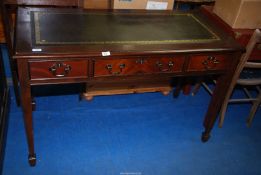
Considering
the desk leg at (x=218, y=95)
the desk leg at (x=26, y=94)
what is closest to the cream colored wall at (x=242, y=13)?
the desk leg at (x=218, y=95)

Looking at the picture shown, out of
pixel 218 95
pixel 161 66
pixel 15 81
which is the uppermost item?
pixel 161 66

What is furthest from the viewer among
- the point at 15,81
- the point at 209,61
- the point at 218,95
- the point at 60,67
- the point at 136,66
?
the point at 15,81

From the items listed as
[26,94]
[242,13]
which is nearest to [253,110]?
[242,13]

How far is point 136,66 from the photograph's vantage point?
1619 mm

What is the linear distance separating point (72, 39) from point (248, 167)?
1538 millimetres

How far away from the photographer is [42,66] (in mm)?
1460

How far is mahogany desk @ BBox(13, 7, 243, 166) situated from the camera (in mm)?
1473

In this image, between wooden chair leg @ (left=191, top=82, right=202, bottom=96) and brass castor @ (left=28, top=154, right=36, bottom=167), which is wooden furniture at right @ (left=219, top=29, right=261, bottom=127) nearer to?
wooden chair leg @ (left=191, top=82, right=202, bottom=96)

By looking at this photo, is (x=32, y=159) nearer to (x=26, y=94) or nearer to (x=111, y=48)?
(x=26, y=94)

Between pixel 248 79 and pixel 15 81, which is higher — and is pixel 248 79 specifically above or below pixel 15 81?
above

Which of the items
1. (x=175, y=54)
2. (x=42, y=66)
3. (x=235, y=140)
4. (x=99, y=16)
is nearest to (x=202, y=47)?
(x=175, y=54)

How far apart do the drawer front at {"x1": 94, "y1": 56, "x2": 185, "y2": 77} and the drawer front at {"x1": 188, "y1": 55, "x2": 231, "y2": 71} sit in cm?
8

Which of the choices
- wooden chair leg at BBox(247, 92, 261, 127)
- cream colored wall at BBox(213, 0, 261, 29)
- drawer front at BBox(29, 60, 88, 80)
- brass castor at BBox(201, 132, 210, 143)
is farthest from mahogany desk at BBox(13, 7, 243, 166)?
wooden chair leg at BBox(247, 92, 261, 127)

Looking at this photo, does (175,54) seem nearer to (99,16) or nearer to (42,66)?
(99,16)
